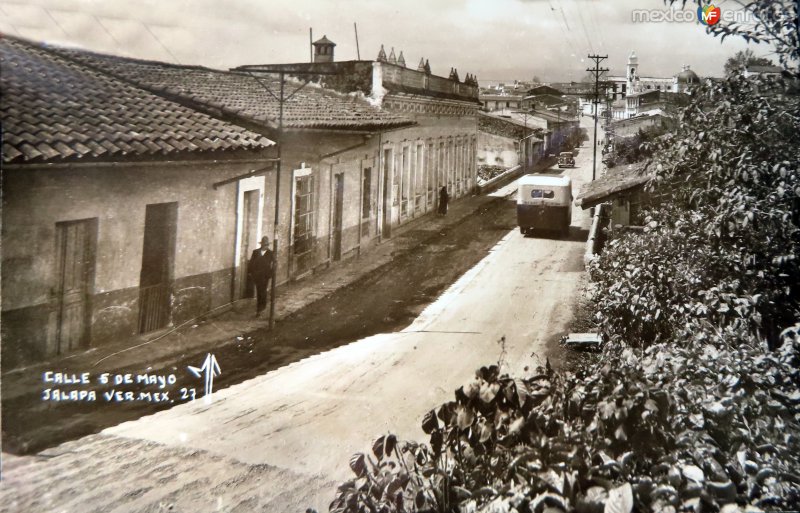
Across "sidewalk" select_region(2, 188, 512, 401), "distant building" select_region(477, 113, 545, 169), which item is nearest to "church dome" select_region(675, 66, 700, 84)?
"distant building" select_region(477, 113, 545, 169)

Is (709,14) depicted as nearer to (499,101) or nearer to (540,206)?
(499,101)

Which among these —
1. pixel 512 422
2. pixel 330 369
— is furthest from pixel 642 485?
pixel 330 369

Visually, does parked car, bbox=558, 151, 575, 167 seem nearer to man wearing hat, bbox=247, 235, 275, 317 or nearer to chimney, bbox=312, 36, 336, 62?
chimney, bbox=312, 36, 336, 62

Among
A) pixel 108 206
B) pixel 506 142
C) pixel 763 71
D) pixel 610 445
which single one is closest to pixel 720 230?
pixel 763 71

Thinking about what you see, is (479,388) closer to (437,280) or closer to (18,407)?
(437,280)

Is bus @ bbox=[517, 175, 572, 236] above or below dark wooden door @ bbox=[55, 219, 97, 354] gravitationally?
above

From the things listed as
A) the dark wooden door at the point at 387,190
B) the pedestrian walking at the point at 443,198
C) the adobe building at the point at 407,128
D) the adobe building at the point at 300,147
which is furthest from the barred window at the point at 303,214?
the pedestrian walking at the point at 443,198

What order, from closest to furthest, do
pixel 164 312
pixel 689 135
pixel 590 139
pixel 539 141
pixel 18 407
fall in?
pixel 18 407 < pixel 164 312 < pixel 689 135 < pixel 539 141 < pixel 590 139
